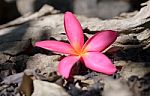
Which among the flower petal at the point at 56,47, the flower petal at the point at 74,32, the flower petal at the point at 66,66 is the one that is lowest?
the flower petal at the point at 66,66

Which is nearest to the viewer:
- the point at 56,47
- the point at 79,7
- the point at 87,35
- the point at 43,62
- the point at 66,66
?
the point at 66,66

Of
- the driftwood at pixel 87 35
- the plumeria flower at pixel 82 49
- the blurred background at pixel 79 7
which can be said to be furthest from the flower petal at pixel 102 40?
the blurred background at pixel 79 7

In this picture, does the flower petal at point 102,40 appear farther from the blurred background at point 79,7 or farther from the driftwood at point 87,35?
the blurred background at point 79,7

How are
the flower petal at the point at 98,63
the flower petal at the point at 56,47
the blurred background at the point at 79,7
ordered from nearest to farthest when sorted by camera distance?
1. the flower petal at the point at 98,63
2. the flower petal at the point at 56,47
3. the blurred background at the point at 79,7

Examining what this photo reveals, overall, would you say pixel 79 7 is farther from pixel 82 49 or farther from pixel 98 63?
pixel 98 63

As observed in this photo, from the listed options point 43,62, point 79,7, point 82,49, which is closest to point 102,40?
point 82,49

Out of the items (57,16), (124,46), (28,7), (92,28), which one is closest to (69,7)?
(28,7)
